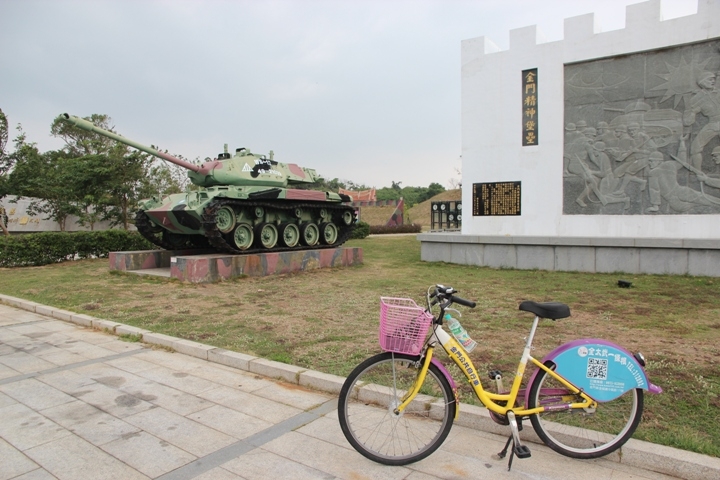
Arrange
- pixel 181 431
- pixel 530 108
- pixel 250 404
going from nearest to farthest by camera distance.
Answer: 1. pixel 181 431
2. pixel 250 404
3. pixel 530 108

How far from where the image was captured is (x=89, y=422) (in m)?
3.57

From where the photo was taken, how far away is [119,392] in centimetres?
420

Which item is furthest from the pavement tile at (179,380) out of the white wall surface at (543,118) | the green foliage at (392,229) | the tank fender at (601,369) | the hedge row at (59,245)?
the green foliage at (392,229)

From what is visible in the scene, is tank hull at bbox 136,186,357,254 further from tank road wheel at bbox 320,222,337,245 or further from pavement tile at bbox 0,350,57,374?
pavement tile at bbox 0,350,57,374

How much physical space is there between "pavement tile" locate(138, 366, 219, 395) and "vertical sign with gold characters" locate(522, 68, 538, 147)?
10.2 m

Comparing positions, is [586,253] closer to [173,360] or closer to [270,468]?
[173,360]

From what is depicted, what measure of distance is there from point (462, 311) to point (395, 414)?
430cm

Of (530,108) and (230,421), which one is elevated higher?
(530,108)

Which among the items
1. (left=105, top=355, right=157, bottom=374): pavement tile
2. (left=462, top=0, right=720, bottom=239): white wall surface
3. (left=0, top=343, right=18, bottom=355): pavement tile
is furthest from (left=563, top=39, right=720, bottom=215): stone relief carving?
(left=0, top=343, right=18, bottom=355): pavement tile

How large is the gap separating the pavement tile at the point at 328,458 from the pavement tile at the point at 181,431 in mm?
358

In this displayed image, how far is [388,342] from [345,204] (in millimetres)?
12530

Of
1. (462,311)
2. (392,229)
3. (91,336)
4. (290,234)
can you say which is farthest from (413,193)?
(91,336)

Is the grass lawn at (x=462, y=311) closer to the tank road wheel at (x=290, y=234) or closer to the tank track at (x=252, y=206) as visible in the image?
the tank track at (x=252, y=206)

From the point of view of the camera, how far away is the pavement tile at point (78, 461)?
9.29ft
